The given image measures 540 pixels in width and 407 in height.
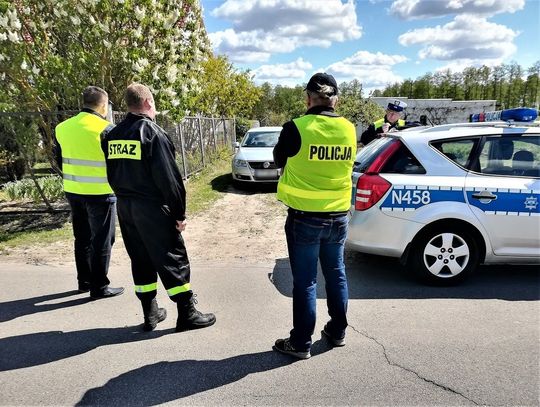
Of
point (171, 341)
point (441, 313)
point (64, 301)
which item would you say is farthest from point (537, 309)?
point (64, 301)

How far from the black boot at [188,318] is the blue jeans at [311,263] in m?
0.88

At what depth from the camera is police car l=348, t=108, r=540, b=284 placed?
4188 mm

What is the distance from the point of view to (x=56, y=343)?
132 inches

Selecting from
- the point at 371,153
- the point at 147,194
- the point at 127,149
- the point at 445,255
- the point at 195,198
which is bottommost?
the point at 195,198

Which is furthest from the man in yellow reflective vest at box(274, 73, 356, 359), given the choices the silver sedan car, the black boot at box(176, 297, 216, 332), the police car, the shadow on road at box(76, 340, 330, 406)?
the silver sedan car

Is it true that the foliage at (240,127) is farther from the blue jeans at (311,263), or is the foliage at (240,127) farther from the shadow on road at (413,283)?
the blue jeans at (311,263)

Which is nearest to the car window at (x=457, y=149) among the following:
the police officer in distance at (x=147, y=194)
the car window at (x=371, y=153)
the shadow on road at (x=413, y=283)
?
the car window at (x=371, y=153)

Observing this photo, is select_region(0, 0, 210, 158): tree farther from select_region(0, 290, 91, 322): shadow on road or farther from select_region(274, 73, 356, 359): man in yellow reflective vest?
select_region(274, 73, 356, 359): man in yellow reflective vest

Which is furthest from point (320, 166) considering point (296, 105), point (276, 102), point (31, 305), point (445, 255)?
point (276, 102)

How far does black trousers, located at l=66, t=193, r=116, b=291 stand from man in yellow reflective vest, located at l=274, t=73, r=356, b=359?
194cm

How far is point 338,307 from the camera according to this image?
10.4 ft

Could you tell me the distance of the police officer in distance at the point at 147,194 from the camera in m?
3.14

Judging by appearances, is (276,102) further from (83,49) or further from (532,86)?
(83,49)

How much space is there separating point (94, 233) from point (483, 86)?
5227cm
